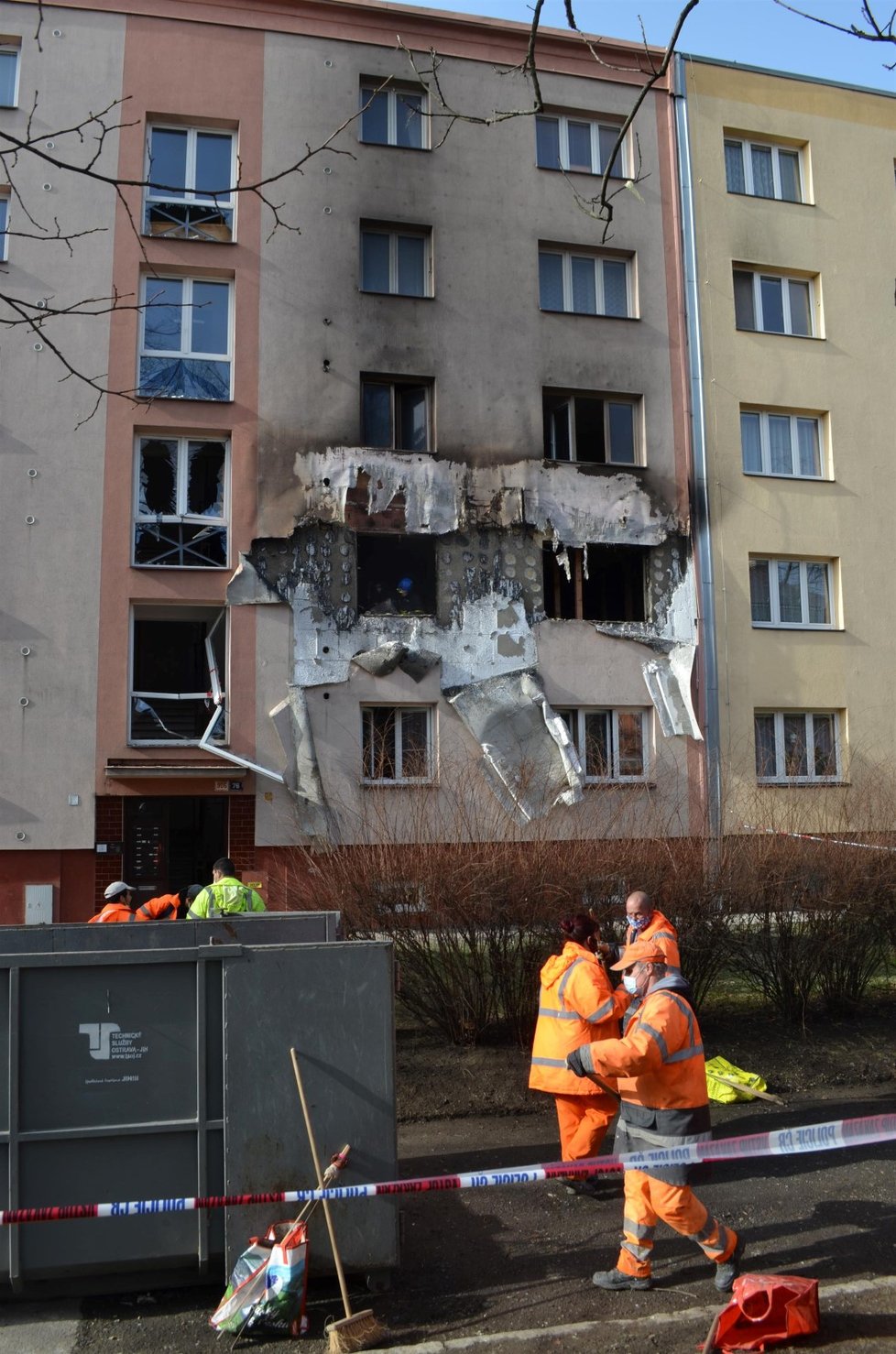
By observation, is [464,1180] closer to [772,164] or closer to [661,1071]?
[661,1071]

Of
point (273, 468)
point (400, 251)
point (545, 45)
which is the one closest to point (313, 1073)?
point (273, 468)

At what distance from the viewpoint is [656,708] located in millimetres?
20344

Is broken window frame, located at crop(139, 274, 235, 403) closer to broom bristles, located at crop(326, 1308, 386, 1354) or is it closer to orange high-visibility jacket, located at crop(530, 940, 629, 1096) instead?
orange high-visibility jacket, located at crop(530, 940, 629, 1096)

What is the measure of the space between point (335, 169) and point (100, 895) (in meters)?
13.0

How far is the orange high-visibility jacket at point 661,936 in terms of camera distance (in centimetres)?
704

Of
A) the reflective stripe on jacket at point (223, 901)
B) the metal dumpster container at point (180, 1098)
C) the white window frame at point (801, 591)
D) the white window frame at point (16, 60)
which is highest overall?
the white window frame at point (16, 60)

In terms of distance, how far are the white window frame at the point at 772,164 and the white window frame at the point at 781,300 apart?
146cm

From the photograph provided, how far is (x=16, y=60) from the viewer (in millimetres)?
19500

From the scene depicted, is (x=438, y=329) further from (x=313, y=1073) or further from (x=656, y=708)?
(x=313, y=1073)

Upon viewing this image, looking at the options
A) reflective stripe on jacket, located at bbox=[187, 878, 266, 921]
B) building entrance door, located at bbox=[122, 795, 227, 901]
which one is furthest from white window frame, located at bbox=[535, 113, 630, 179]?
reflective stripe on jacket, located at bbox=[187, 878, 266, 921]

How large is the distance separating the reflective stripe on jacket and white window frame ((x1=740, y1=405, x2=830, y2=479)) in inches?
594

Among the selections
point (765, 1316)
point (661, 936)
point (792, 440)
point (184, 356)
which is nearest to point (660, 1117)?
point (765, 1316)

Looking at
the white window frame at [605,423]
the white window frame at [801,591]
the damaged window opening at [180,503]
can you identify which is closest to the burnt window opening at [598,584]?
the white window frame at [605,423]

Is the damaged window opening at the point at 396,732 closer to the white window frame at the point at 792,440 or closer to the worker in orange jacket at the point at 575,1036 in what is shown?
the white window frame at the point at 792,440
